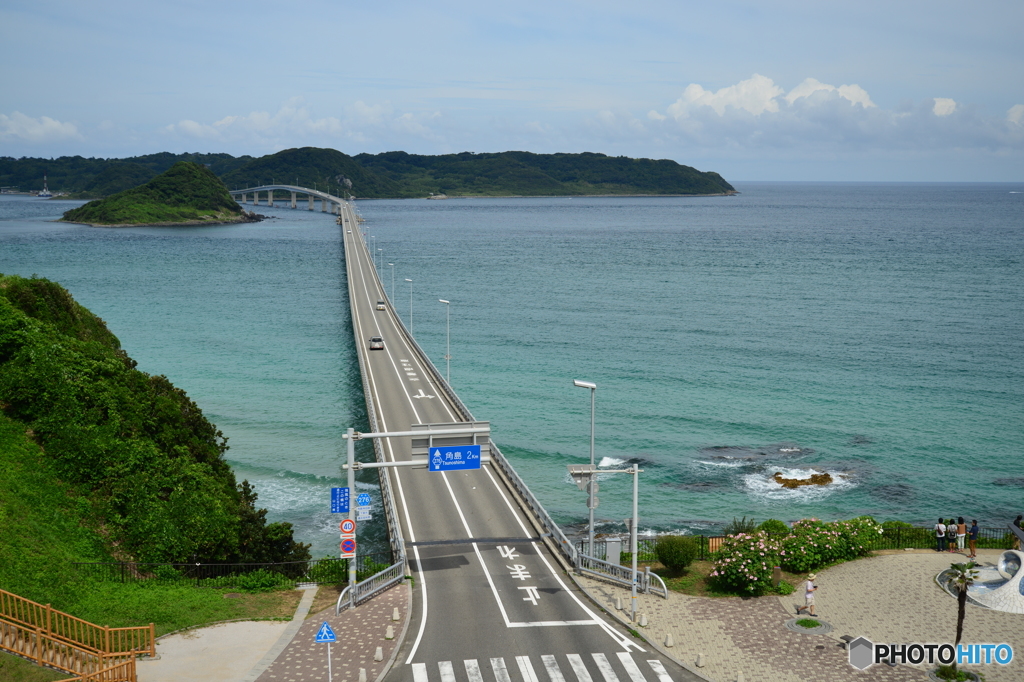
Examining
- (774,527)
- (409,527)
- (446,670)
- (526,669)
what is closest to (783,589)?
(774,527)

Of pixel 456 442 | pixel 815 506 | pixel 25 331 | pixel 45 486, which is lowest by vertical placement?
pixel 815 506

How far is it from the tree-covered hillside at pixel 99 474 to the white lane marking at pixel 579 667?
15.9 meters

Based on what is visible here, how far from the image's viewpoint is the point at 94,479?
1393 inches

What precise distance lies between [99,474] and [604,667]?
23.5 meters

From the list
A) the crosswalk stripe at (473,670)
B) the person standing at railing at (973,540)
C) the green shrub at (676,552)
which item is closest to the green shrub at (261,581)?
the crosswalk stripe at (473,670)

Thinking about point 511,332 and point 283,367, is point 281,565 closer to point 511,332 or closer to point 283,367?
point 283,367

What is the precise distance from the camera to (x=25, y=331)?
4091cm

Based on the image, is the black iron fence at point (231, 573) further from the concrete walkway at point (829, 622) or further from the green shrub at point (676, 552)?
the green shrub at point (676, 552)

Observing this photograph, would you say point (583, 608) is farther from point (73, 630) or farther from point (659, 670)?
point (73, 630)

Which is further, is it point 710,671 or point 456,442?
point 456,442

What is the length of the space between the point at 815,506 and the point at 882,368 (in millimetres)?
33616

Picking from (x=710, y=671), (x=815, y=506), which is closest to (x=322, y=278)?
(x=815, y=506)

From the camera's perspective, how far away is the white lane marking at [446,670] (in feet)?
76.1

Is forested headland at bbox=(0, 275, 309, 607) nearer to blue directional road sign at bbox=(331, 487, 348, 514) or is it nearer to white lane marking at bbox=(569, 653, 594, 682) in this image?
blue directional road sign at bbox=(331, 487, 348, 514)
